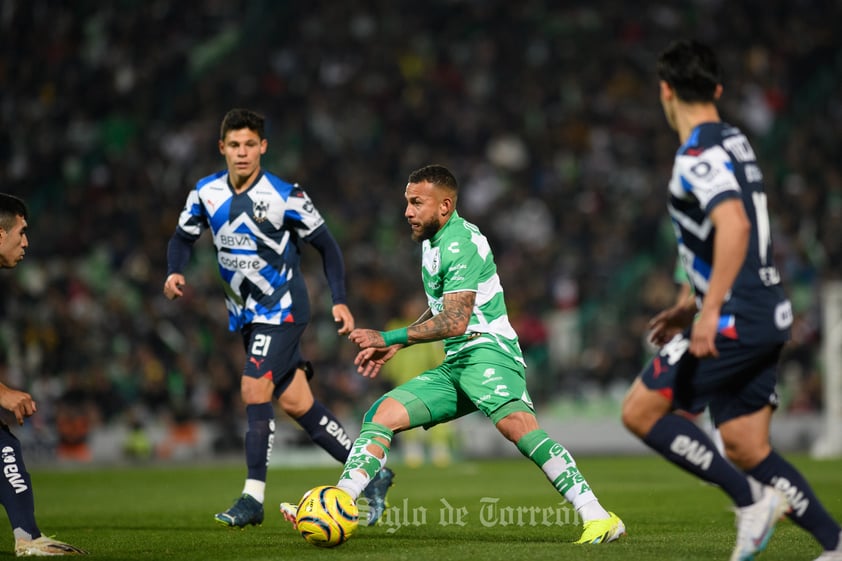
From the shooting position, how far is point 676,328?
5859 mm

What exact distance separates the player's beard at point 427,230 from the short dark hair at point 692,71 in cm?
206

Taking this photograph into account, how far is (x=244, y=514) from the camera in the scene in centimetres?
784

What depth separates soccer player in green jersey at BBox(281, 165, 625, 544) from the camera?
6.51 metres

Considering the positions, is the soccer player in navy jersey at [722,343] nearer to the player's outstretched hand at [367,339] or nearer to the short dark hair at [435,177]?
the player's outstretched hand at [367,339]

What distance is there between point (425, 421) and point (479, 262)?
1.00m

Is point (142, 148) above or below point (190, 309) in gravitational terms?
above

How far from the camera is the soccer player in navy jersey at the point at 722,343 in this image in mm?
5043

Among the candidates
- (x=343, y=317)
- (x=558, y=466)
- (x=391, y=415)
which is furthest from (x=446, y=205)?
(x=558, y=466)

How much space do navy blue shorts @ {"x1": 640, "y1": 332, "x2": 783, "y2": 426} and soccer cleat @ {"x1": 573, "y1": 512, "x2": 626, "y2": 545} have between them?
1.42 meters

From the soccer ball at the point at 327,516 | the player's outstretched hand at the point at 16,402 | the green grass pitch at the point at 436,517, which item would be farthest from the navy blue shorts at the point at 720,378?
the player's outstretched hand at the point at 16,402

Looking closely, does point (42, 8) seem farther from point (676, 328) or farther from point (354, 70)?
point (676, 328)

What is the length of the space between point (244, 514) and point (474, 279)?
246cm

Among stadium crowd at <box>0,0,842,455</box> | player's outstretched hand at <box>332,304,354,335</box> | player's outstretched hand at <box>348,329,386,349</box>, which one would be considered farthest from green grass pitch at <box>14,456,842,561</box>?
stadium crowd at <box>0,0,842,455</box>

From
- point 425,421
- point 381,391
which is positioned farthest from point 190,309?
point 425,421
